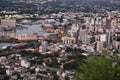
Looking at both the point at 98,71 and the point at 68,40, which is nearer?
the point at 98,71

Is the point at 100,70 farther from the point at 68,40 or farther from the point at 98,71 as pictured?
the point at 68,40

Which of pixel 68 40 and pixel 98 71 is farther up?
pixel 98 71

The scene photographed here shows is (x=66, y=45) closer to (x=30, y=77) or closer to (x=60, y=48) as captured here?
(x=60, y=48)

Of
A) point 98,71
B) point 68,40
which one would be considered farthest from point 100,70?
point 68,40

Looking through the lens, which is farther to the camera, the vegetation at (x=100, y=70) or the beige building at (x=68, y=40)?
the beige building at (x=68, y=40)

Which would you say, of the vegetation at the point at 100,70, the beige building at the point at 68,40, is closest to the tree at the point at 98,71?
the vegetation at the point at 100,70

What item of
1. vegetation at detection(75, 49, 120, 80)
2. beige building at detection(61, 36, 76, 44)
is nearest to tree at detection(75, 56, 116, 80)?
vegetation at detection(75, 49, 120, 80)

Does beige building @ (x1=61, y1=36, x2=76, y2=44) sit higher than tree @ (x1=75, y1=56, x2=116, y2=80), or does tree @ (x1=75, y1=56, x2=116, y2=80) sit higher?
tree @ (x1=75, y1=56, x2=116, y2=80)

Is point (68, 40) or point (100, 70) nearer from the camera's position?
point (100, 70)

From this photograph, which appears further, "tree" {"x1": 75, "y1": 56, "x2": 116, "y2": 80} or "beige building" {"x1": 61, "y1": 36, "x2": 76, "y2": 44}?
"beige building" {"x1": 61, "y1": 36, "x2": 76, "y2": 44}

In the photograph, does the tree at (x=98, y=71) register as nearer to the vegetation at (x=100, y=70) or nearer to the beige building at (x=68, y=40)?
the vegetation at (x=100, y=70)

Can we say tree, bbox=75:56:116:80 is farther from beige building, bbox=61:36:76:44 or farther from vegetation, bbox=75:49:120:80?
beige building, bbox=61:36:76:44

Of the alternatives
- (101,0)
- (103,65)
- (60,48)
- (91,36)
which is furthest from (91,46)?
(101,0)
